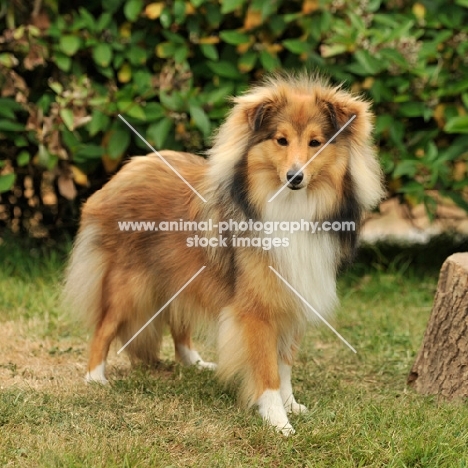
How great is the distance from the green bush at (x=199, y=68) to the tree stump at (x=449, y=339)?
6.17 feet

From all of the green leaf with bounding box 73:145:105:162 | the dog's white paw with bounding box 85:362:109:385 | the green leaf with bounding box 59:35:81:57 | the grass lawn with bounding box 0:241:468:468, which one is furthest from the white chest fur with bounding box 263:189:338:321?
the green leaf with bounding box 59:35:81:57

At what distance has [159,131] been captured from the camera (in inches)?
240

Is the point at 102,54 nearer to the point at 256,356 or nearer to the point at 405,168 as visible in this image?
the point at 405,168

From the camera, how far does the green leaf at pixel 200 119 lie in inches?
238

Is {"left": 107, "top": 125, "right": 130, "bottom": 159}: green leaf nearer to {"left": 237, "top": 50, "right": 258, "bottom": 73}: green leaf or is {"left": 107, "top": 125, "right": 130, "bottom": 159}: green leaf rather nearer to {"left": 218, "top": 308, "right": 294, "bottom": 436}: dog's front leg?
{"left": 237, "top": 50, "right": 258, "bottom": 73}: green leaf

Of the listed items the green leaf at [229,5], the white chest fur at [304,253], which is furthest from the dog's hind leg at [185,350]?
the green leaf at [229,5]

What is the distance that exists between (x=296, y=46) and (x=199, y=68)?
74 centimetres

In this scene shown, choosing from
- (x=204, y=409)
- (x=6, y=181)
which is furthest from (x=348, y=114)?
(x=6, y=181)

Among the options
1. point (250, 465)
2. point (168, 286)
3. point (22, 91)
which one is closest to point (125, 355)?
point (168, 286)

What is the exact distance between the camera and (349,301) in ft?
21.3

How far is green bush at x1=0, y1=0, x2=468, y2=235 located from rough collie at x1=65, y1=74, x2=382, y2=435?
166cm

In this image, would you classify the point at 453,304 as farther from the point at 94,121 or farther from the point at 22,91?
the point at 22,91

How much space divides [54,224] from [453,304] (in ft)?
13.0

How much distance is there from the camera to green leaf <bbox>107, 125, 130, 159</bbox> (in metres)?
6.29
